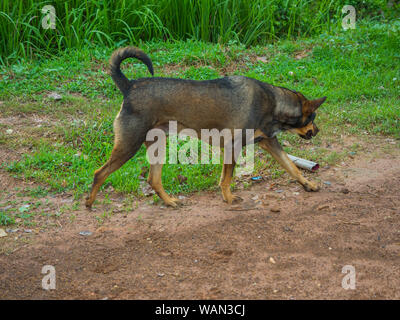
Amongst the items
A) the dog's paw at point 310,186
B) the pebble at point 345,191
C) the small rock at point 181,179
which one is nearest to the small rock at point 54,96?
the small rock at point 181,179

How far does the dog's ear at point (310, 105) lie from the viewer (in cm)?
519

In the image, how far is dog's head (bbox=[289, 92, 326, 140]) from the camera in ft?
17.1

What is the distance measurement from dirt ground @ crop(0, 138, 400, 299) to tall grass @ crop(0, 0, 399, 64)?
3774mm

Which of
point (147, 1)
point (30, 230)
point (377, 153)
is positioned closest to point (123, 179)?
point (30, 230)

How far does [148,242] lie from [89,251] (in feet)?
1.77

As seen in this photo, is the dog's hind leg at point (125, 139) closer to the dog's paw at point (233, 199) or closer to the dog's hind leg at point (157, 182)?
the dog's hind leg at point (157, 182)

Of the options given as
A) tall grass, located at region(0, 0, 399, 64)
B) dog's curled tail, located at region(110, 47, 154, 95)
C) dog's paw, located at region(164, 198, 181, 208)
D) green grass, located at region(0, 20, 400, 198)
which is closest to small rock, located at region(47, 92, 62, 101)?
green grass, located at region(0, 20, 400, 198)

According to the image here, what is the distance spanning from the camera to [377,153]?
625 centimetres

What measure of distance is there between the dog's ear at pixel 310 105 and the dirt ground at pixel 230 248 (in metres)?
0.91

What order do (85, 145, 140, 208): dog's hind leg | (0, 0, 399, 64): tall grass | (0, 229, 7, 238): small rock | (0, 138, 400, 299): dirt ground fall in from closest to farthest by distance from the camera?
(0, 138, 400, 299): dirt ground < (0, 229, 7, 238): small rock < (85, 145, 140, 208): dog's hind leg < (0, 0, 399, 64): tall grass

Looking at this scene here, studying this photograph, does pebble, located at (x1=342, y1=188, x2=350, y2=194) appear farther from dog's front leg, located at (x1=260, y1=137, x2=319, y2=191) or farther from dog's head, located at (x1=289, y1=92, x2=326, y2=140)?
dog's head, located at (x1=289, y1=92, x2=326, y2=140)

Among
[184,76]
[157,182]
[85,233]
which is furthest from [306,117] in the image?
[184,76]

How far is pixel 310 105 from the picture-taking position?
524 cm

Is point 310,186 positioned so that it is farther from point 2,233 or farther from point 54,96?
point 54,96
